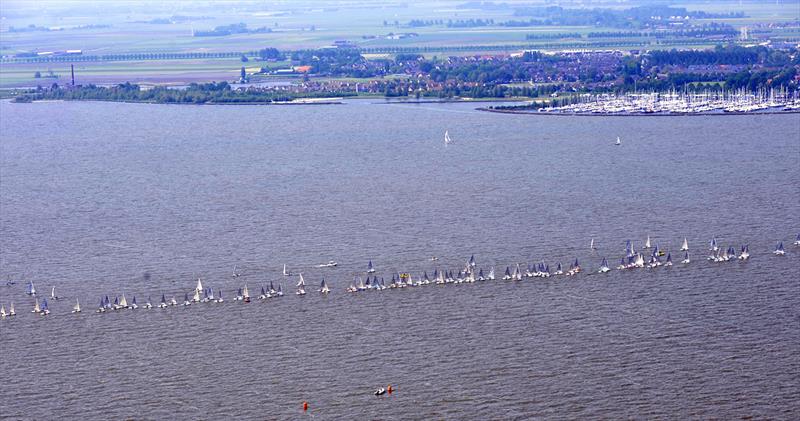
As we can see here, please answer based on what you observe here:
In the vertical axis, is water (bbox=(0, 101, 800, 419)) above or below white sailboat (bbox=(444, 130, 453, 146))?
below

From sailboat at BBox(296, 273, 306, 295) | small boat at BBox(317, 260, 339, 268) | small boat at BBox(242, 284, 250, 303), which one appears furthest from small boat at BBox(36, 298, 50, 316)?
small boat at BBox(317, 260, 339, 268)

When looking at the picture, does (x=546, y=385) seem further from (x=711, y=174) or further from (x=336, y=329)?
(x=711, y=174)

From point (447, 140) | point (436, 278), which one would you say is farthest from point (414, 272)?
point (447, 140)

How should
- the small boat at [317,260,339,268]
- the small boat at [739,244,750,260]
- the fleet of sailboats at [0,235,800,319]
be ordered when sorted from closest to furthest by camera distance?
the fleet of sailboats at [0,235,800,319], the small boat at [739,244,750,260], the small boat at [317,260,339,268]

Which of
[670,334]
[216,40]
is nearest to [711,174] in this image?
[670,334]

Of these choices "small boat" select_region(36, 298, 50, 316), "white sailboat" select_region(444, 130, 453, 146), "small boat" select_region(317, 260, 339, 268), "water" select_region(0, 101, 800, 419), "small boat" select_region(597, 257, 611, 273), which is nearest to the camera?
"water" select_region(0, 101, 800, 419)

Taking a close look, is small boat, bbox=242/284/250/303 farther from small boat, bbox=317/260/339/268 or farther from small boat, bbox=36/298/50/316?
small boat, bbox=36/298/50/316

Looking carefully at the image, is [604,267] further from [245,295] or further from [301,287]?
[245,295]

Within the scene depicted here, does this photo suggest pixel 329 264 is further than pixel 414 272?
Yes

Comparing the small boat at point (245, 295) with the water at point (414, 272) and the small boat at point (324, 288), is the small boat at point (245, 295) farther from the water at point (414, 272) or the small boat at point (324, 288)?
the small boat at point (324, 288)
